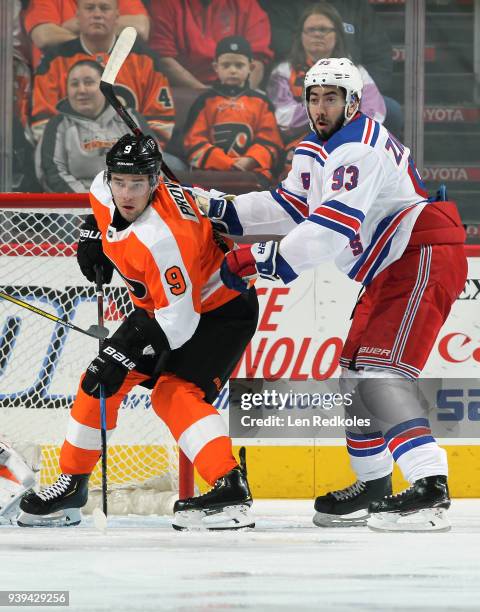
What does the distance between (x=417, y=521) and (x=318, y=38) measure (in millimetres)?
3653

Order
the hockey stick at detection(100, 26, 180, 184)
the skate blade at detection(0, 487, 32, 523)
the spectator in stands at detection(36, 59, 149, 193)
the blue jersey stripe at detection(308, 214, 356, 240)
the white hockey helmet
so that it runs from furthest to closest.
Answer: the spectator in stands at detection(36, 59, 149, 193) → the hockey stick at detection(100, 26, 180, 184) → the skate blade at detection(0, 487, 32, 523) → the white hockey helmet → the blue jersey stripe at detection(308, 214, 356, 240)

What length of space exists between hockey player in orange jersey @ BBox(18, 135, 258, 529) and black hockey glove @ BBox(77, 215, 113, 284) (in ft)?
0.06

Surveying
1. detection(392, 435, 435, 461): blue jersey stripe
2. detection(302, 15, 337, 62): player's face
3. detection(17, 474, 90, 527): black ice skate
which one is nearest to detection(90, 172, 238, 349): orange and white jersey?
detection(17, 474, 90, 527): black ice skate

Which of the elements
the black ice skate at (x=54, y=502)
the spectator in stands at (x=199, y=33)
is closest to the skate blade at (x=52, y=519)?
the black ice skate at (x=54, y=502)

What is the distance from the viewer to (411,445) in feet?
8.84

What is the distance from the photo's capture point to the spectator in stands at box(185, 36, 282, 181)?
5.69 m

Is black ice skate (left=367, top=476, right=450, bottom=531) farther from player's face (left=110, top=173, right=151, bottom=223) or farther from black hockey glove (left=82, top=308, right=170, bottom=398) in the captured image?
player's face (left=110, top=173, right=151, bottom=223)

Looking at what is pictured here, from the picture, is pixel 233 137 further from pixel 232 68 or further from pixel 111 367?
pixel 111 367

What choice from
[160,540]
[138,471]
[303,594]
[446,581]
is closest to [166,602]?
[303,594]

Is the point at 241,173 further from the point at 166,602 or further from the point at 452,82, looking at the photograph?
the point at 166,602

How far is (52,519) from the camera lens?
9.47 feet

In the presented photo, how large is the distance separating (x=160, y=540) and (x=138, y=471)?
0.90m

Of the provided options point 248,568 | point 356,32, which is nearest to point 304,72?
point 356,32

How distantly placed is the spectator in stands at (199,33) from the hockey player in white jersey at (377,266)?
117 inches
